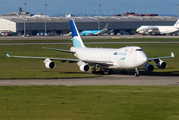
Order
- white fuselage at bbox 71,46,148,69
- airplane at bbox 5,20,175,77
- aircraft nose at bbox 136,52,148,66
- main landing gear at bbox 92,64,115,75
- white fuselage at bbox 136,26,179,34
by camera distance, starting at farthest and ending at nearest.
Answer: white fuselage at bbox 136,26,179,34, main landing gear at bbox 92,64,115,75, airplane at bbox 5,20,175,77, white fuselage at bbox 71,46,148,69, aircraft nose at bbox 136,52,148,66

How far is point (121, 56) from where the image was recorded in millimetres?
42344

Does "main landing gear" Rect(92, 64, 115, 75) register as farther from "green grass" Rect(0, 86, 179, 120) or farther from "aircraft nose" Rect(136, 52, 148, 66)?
"green grass" Rect(0, 86, 179, 120)

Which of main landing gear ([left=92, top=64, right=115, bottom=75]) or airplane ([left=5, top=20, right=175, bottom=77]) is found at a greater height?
airplane ([left=5, top=20, right=175, bottom=77])

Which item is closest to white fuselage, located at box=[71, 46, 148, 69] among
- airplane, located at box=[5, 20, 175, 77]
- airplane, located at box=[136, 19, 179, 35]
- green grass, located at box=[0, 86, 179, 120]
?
airplane, located at box=[5, 20, 175, 77]

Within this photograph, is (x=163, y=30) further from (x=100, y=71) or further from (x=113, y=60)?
(x=113, y=60)

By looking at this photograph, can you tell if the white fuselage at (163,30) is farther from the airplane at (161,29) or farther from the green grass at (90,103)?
the green grass at (90,103)

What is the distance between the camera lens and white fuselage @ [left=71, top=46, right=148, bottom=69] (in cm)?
4006

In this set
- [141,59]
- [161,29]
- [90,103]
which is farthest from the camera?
[161,29]

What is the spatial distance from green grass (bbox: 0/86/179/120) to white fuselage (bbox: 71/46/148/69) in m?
8.06

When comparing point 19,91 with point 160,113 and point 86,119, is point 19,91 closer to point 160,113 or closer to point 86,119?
point 86,119

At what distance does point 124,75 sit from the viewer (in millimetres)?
44469

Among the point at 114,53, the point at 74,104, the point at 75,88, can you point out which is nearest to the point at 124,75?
the point at 114,53

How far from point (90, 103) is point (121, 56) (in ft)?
62.9

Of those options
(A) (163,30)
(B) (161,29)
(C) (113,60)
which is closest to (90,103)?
(C) (113,60)
